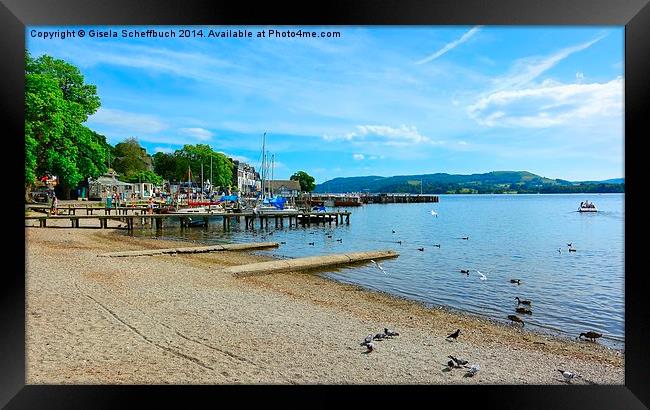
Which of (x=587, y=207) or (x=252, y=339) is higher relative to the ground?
(x=587, y=207)

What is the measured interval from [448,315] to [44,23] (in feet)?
17.0

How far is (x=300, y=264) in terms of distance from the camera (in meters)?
9.10

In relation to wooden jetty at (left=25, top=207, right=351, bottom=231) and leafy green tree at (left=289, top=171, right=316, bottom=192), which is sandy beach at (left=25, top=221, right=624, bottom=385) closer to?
wooden jetty at (left=25, top=207, right=351, bottom=231)

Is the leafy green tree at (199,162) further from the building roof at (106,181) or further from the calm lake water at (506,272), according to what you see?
the calm lake water at (506,272)

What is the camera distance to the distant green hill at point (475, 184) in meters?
12.6

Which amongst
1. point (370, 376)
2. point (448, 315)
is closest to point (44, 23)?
point (370, 376)

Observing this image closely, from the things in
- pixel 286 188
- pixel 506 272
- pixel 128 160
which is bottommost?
pixel 506 272

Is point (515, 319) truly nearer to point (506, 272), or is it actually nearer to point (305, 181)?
point (506, 272)

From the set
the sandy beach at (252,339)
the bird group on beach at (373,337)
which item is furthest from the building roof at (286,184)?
the bird group on beach at (373,337)

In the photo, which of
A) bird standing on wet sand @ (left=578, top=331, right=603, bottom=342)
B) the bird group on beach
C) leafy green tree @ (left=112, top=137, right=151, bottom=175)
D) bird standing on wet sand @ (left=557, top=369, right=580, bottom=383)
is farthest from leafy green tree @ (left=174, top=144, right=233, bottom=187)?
bird standing on wet sand @ (left=557, top=369, right=580, bottom=383)

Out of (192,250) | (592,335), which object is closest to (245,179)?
(192,250)

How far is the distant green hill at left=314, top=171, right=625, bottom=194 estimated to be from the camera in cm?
1256

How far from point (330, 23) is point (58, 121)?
972cm
